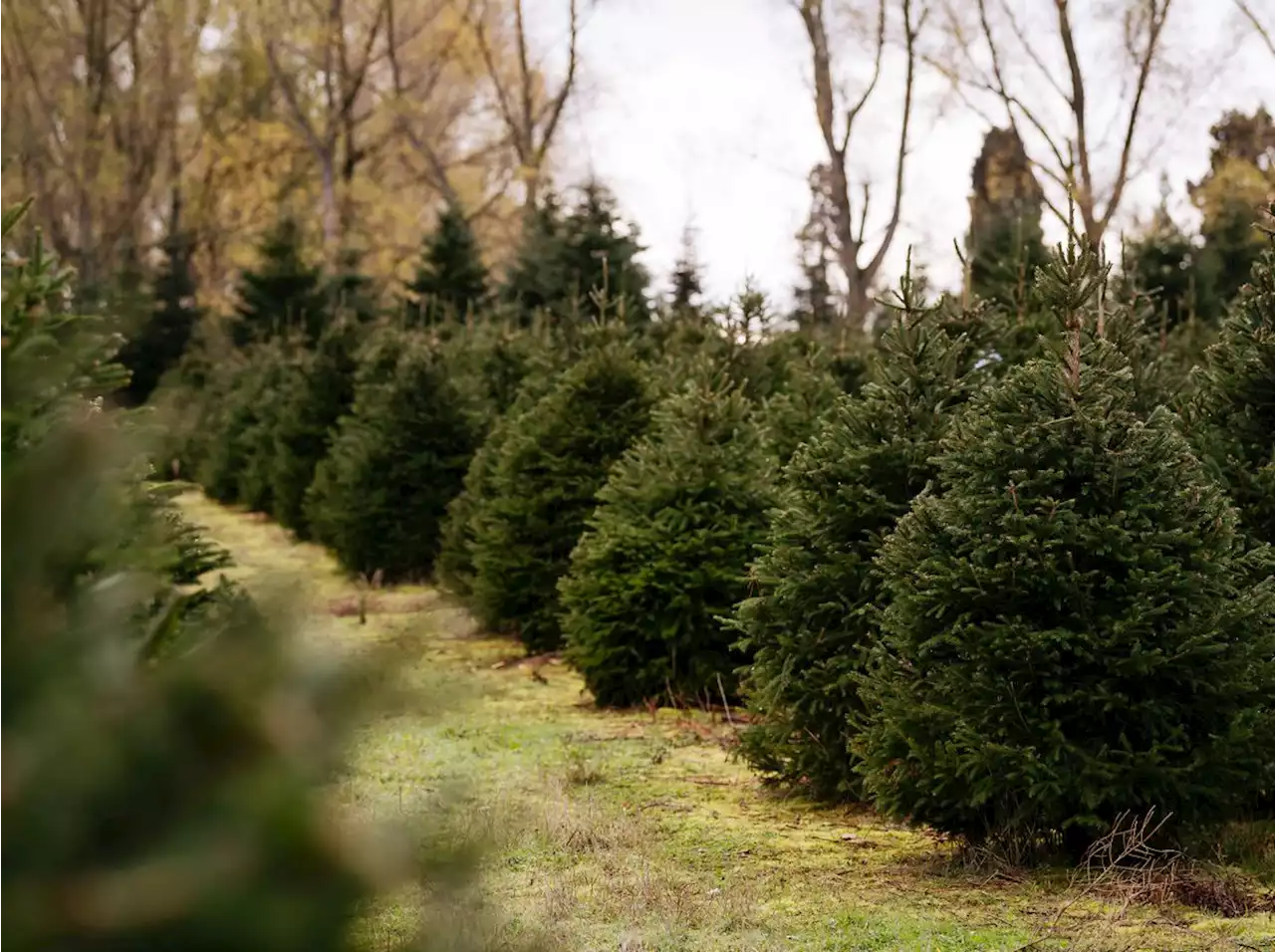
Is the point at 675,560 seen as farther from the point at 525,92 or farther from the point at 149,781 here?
the point at 525,92

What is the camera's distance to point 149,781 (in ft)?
3.52

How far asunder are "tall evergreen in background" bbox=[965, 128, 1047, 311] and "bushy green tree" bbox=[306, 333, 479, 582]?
231 inches

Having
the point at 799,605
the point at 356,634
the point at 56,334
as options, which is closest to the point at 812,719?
the point at 799,605

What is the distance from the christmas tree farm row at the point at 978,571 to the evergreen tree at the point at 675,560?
0.02 metres

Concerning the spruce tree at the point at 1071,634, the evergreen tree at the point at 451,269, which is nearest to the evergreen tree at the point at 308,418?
the evergreen tree at the point at 451,269

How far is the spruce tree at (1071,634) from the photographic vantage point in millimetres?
5449

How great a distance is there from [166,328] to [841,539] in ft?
113

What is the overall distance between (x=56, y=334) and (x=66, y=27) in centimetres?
4045

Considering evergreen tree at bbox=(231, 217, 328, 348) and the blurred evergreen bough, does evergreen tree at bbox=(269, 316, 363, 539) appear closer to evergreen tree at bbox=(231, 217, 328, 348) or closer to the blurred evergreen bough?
evergreen tree at bbox=(231, 217, 328, 348)

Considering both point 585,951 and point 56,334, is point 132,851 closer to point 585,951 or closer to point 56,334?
point 56,334

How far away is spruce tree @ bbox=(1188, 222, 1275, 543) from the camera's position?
6.88 metres

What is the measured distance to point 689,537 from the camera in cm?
926

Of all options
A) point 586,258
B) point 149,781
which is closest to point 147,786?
point 149,781

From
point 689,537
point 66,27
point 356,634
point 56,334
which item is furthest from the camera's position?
point 66,27
